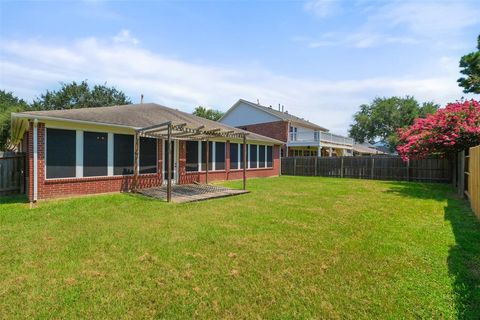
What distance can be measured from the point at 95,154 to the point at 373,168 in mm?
17204

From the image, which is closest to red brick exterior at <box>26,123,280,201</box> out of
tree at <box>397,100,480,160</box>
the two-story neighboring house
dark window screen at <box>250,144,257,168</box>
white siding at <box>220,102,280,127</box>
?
dark window screen at <box>250,144,257,168</box>

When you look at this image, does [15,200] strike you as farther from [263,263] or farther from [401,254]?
[401,254]

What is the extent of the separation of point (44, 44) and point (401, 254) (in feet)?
46.8

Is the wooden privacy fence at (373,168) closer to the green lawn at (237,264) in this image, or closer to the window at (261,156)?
the window at (261,156)

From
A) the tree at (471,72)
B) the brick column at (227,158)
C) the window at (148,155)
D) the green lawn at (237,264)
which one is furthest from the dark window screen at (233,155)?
the tree at (471,72)

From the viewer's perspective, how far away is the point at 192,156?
12.8 meters

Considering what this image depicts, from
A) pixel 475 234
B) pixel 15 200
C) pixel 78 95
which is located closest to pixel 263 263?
pixel 475 234

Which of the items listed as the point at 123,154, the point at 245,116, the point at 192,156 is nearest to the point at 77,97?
the point at 245,116

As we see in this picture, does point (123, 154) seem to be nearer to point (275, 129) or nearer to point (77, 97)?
point (275, 129)

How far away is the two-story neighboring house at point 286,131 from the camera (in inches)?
936

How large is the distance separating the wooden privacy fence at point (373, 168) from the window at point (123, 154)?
14676 mm

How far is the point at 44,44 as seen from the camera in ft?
36.0

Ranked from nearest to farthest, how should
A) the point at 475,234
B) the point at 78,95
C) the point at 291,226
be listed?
the point at 475,234 < the point at 291,226 < the point at 78,95

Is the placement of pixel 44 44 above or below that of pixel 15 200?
above
